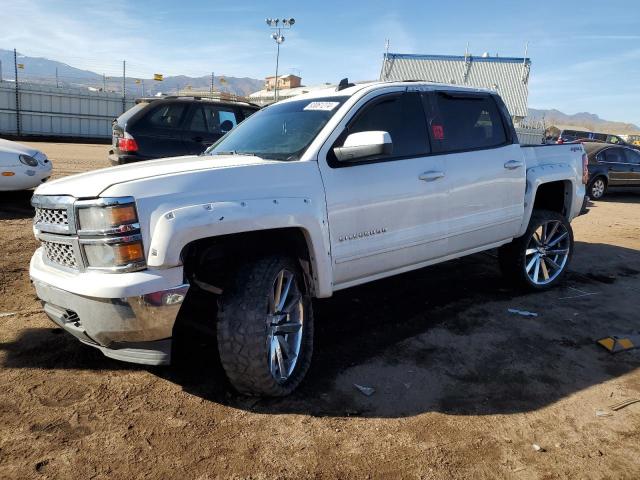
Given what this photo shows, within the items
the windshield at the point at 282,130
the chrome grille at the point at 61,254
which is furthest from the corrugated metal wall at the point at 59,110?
the chrome grille at the point at 61,254

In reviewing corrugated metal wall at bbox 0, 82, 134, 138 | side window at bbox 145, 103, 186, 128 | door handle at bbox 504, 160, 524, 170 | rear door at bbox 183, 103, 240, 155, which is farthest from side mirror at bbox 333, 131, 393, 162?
corrugated metal wall at bbox 0, 82, 134, 138

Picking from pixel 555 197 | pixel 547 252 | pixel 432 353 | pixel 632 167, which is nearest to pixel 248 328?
pixel 432 353

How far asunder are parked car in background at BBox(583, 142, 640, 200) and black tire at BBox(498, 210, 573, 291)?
10107 mm

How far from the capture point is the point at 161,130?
873cm

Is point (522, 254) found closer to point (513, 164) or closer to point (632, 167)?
point (513, 164)

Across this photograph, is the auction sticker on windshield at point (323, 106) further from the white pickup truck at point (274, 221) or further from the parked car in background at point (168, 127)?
the parked car in background at point (168, 127)

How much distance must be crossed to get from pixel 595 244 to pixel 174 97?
7.43 m

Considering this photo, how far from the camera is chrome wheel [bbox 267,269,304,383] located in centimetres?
323

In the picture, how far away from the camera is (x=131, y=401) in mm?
3199

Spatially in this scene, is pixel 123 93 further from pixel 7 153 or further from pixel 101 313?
pixel 101 313

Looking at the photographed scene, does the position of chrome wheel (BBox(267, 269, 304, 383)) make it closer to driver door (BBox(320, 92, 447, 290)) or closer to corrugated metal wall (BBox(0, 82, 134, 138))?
driver door (BBox(320, 92, 447, 290))

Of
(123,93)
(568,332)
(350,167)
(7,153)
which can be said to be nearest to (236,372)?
(350,167)

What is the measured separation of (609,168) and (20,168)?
46.8ft

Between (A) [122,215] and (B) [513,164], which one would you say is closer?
(A) [122,215]
